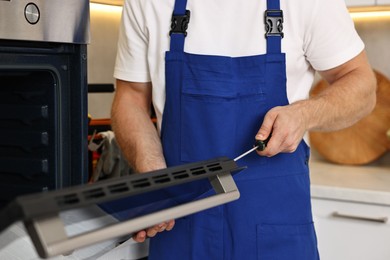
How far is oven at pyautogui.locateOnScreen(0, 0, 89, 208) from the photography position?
3.27 feet

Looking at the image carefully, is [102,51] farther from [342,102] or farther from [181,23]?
[342,102]

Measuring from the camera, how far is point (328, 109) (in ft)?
3.86

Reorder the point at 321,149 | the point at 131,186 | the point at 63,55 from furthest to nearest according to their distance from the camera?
the point at 321,149 → the point at 63,55 → the point at 131,186

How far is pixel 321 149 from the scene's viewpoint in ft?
8.38

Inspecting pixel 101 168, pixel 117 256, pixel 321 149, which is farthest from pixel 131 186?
pixel 321 149

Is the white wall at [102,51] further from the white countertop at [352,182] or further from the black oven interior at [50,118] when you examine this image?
the black oven interior at [50,118]

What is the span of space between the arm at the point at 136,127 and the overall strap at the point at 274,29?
34 centimetres

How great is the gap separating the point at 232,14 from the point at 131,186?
2.18 feet

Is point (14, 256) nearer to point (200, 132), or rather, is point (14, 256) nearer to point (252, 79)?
point (200, 132)

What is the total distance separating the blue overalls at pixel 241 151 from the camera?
3.93ft

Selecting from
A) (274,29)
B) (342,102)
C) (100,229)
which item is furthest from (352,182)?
(100,229)

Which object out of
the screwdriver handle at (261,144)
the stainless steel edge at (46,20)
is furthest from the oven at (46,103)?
the screwdriver handle at (261,144)

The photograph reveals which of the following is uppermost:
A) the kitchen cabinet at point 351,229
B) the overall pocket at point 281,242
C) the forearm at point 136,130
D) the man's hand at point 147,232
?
the forearm at point 136,130

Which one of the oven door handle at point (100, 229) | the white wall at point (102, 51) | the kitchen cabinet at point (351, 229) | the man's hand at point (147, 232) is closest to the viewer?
the oven door handle at point (100, 229)
